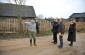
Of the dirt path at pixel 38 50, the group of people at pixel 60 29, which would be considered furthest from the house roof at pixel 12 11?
the dirt path at pixel 38 50

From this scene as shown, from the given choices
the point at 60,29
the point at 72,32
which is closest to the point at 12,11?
the point at 72,32

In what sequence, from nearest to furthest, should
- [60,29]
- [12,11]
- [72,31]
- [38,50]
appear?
[38,50]
[60,29]
[72,31]
[12,11]

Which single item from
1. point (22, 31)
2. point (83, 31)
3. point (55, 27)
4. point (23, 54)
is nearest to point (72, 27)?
point (55, 27)

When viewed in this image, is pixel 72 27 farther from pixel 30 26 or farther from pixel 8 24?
pixel 8 24

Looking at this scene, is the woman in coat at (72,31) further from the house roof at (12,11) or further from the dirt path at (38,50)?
the house roof at (12,11)

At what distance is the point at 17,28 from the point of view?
1997 cm

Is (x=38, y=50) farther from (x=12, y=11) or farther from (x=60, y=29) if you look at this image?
(x=12, y=11)

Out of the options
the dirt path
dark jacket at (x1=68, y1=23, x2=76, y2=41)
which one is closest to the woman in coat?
dark jacket at (x1=68, y1=23, x2=76, y2=41)

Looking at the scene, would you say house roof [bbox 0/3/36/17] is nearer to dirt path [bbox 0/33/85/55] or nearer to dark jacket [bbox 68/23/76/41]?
dark jacket [bbox 68/23/76/41]

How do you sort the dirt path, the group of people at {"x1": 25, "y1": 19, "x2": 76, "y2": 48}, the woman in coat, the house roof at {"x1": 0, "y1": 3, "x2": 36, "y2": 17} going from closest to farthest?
the dirt path < the group of people at {"x1": 25, "y1": 19, "x2": 76, "y2": 48} < the woman in coat < the house roof at {"x1": 0, "y1": 3, "x2": 36, "y2": 17}

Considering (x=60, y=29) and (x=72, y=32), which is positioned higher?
(x=60, y=29)

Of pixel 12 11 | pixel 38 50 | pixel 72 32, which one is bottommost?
pixel 38 50

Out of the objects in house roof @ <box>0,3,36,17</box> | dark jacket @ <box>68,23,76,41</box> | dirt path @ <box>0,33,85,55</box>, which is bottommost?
dirt path @ <box>0,33,85,55</box>

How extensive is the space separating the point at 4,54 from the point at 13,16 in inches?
979
